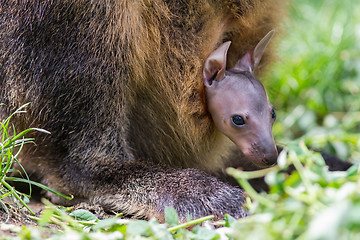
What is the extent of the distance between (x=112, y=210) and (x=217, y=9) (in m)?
1.13

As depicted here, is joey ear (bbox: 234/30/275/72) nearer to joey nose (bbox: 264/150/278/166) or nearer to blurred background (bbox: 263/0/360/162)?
joey nose (bbox: 264/150/278/166)

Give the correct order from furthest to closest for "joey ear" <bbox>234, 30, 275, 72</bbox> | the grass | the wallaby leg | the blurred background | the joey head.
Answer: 1. the blurred background
2. "joey ear" <bbox>234, 30, 275, 72</bbox>
3. the joey head
4. the wallaby leg
5. the grass

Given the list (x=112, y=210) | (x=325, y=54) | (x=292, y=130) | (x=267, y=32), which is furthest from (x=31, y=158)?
(x=325, y=54)

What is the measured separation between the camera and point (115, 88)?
258cm

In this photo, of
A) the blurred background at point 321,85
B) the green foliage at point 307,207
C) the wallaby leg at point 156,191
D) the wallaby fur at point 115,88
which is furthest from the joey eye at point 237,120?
the blurred background at point 321,85

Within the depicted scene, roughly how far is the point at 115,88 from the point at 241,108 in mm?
610

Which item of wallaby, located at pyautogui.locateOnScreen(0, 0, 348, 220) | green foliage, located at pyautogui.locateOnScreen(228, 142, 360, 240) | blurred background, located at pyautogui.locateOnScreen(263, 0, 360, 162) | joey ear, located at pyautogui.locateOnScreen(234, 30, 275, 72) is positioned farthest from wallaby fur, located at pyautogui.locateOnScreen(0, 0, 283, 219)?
blurred background, located at pyautogui.locateOnScreen(263, 0, 360, 162)

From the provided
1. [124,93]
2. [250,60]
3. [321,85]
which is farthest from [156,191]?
[321,85]

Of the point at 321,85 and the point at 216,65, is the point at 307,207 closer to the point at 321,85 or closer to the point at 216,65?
the point at 216,65

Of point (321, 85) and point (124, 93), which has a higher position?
point (124, 93)

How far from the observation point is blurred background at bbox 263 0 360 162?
452 centimetres

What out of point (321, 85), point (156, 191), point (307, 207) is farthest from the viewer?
point (321, 85)

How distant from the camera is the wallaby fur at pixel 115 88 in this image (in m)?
2.53

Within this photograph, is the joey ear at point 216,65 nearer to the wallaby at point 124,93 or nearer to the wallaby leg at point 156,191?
the wallaby at point 124,93
